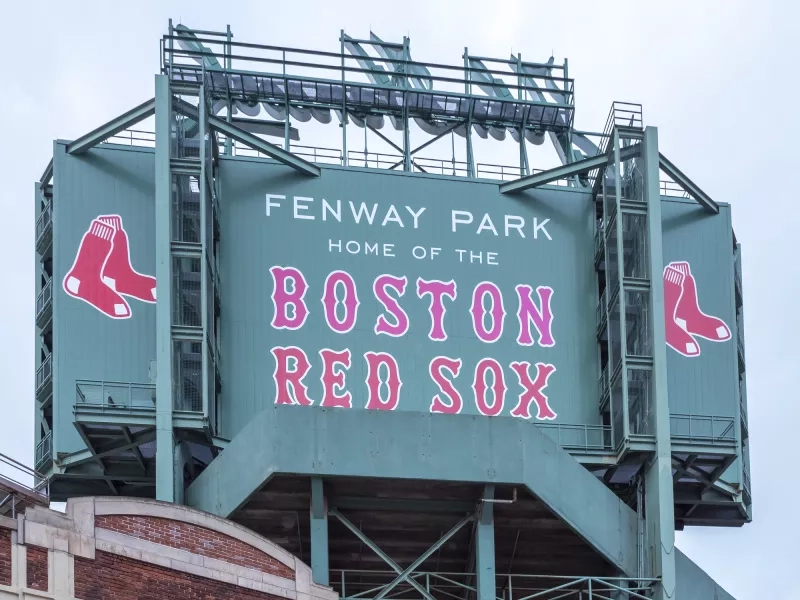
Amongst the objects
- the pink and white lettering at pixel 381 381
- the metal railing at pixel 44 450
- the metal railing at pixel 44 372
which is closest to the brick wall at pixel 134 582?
the pink and white lettering at pixel 381 381

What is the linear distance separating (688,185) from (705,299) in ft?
11.5

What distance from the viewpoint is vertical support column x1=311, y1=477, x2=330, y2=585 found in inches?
1877

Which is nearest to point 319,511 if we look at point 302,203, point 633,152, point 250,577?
point 250,577

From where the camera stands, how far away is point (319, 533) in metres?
48.2

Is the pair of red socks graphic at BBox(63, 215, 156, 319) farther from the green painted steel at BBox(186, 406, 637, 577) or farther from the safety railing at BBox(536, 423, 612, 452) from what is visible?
the safety railing at BBox(536, 423, 612, 452)

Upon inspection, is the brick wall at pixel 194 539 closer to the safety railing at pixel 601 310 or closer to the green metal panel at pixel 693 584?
the green metal panel at pixel 693 584

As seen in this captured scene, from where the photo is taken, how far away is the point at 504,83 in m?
65.0

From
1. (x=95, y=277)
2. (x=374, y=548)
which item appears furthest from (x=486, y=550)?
(x=95, y=277)

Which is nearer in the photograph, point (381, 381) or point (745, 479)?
point (381, 381)

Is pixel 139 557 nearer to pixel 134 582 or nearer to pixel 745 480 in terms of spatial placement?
pixel 134 582

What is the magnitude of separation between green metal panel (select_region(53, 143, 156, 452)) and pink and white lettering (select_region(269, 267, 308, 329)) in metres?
3.59

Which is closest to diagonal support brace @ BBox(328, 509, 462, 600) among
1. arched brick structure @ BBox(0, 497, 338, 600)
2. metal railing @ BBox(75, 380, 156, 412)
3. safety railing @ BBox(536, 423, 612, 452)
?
arched brick structure @ BBox(0, 497, 338, 600)

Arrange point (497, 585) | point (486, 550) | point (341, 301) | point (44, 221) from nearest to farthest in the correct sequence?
point (486, 550) < point (497, 585) < point (341, 301) < point (44, 221)

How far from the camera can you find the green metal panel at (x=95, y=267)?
5406cm
